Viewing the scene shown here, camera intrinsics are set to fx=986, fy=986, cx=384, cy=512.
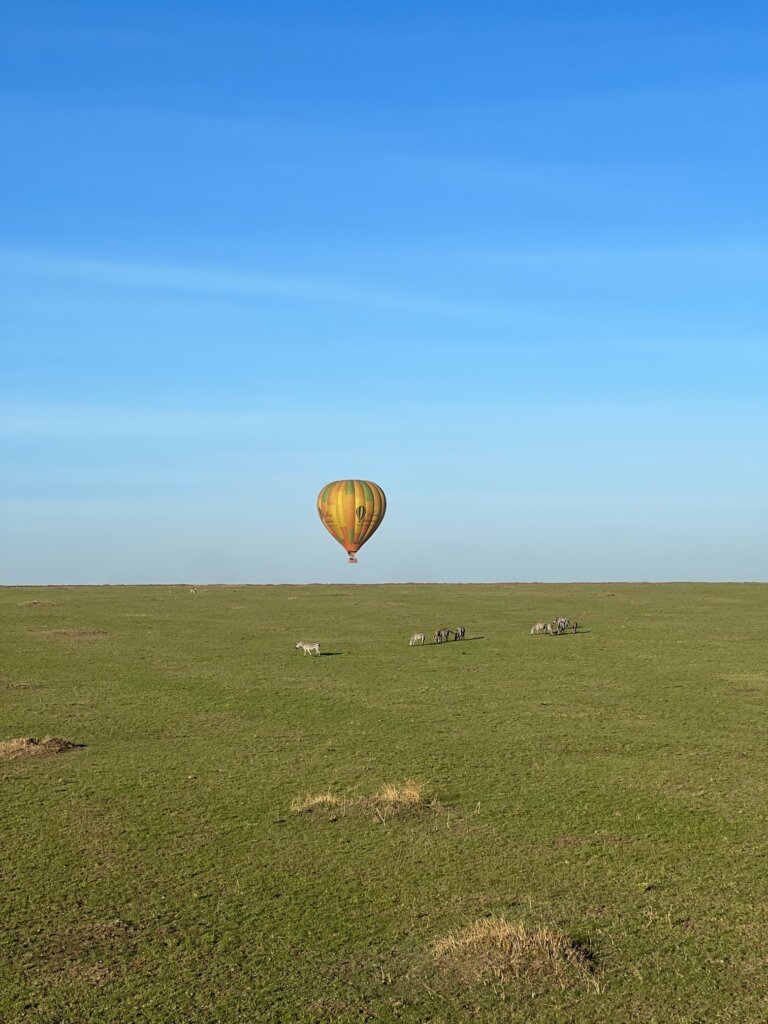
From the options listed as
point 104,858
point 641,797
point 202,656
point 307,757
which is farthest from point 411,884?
point 202,656

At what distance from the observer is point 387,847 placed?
56.5 ft

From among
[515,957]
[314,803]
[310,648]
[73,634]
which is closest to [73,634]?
[73,634]

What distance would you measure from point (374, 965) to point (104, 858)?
6.22 metres

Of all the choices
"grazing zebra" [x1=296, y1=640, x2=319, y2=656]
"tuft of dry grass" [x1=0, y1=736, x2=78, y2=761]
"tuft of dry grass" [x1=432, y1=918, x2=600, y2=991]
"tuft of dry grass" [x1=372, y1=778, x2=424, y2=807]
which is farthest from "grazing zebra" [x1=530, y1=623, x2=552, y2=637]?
"tuft of dry grass" [x1=432, y1=918, x2=600, y2=991]

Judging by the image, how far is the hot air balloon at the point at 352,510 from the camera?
244ft

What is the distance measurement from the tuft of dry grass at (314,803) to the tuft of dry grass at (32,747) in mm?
8158

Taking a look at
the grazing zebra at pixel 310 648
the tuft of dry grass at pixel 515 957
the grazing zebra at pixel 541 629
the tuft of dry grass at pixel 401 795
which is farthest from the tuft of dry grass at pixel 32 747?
the grazing zebra at pixel 541 629

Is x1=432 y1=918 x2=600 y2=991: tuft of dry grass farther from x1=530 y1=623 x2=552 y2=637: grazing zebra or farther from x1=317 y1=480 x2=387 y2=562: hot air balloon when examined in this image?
x1=317 y1=480 x2=387 y2=562: hot air balloon

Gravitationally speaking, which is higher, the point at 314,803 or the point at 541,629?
the point at 541,629

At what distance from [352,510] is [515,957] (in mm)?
62024

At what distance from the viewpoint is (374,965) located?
12.7 metres

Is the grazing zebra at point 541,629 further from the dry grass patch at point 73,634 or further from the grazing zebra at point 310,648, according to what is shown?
the dry grass patch at point 73,634

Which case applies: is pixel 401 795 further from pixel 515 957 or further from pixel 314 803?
pixel 515 957

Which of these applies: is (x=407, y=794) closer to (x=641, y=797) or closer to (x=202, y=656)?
(x=641, y=797)
